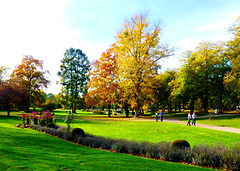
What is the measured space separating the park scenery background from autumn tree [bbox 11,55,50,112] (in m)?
0.23

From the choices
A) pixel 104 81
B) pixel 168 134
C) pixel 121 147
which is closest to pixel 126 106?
pixel 104 81

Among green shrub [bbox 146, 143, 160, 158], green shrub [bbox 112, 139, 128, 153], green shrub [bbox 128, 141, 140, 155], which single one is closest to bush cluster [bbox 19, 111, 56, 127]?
green shrub [bbox 112, 139, 128, 153]

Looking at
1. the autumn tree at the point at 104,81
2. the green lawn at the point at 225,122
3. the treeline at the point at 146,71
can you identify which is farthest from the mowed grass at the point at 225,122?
the autumn tree at the point at 104,81

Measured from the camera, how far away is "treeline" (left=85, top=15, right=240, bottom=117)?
3631cm

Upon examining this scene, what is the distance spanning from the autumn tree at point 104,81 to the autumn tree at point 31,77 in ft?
48.3

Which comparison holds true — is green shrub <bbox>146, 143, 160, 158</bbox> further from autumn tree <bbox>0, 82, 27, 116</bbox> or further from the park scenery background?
autumn tree <bbox>0, 82, 27, 116</bbox>

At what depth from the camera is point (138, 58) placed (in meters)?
38.3

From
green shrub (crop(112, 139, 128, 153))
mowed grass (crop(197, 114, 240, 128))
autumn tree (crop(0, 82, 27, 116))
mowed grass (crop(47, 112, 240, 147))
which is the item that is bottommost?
mowed grass (crop(197, 114, 240, 128))

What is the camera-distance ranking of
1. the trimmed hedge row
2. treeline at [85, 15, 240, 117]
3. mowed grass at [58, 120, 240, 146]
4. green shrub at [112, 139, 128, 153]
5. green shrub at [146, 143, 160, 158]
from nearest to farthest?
the trimmed hedge row, green shrub at [146, 143, 160, 158], green shrub at [112, 139, 128, 153], mowed grass at [58, 120, 240, 146], treeline at [85, 15, 240, 117]

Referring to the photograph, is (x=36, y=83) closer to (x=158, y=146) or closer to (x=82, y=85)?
(x=82, y=85)

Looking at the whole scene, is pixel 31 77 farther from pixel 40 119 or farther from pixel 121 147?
pixel 121 147

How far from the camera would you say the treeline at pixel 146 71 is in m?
36.3

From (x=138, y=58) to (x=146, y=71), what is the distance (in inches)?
149

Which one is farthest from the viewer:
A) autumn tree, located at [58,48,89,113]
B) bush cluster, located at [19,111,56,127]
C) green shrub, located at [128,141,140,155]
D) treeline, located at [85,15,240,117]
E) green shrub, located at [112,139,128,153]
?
autumn tree, located at [58,48,89,113]
